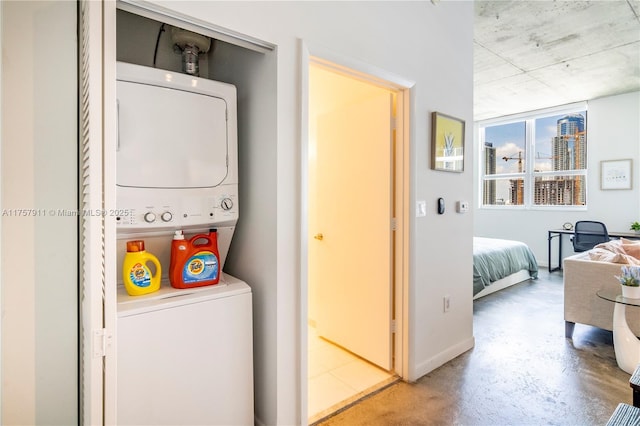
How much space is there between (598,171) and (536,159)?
98 centimetres

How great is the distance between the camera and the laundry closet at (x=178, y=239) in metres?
1.39

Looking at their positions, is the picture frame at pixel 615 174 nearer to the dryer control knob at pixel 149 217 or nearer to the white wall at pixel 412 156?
the white wall at pixel 412 156

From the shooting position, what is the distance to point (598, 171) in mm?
5457

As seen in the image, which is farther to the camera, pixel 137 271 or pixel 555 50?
pixel 555 50

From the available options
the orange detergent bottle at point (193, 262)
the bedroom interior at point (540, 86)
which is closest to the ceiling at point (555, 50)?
the bedroom interior at point (540, 86)

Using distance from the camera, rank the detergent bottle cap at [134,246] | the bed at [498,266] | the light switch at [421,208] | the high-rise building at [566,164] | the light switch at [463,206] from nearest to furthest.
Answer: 1. the detergent bottle cap at [134,246]
2. the light switch at [421,208]
3. the light switch at [463,206]
4. the bed at [498,266]
5. the high-rise building at [566,164]

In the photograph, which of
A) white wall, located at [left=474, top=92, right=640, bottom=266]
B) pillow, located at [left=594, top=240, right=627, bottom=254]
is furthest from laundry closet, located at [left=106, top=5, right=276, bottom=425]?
white wall, located at [left=474, top=92, right=640, bottom=266]

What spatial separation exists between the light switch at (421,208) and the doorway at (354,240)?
0.10 meters

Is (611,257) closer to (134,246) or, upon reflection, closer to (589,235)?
(589,235)

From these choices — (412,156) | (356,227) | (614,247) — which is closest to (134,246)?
(356,227)

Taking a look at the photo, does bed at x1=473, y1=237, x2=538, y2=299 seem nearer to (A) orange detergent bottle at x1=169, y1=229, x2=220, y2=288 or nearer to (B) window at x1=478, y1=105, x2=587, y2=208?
(B) window at x1=478, y1=105, x2=587, y2=208

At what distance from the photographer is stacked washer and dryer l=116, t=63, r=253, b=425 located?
4.53ft

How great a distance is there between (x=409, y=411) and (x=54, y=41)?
2463 mm

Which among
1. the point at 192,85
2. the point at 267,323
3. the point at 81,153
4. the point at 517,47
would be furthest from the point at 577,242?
the point at 81,153
